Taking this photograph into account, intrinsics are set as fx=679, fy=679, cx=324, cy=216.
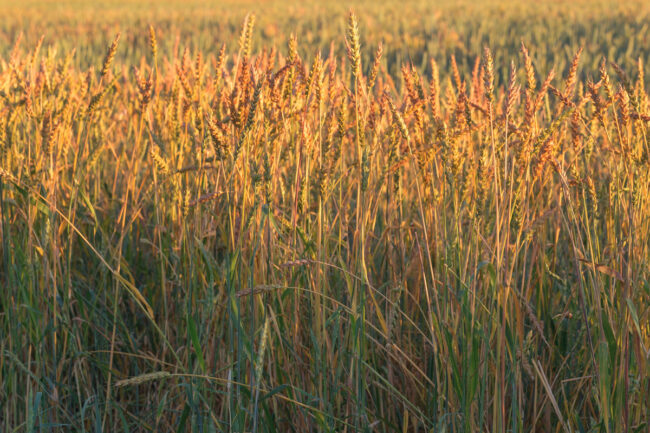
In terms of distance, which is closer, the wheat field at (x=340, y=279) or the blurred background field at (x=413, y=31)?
the wheat field at (x=340, y=279)

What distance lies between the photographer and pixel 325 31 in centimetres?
1074

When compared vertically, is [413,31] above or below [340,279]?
above

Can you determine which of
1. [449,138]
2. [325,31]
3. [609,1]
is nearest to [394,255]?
[449,138]

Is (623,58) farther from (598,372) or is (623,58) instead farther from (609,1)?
(598,372)

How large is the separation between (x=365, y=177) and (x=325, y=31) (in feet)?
32.7

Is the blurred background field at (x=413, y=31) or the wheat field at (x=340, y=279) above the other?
the blurred background field at (x=413, y=31)

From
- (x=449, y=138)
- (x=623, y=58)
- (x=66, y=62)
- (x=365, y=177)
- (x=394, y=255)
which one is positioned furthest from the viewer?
(x=623, y=58)

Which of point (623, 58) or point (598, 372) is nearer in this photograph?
point (598, 372)

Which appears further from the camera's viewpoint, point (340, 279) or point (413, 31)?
point (413, 31)

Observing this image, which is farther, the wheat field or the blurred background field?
the blurred background field

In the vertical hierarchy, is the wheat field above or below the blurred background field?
below

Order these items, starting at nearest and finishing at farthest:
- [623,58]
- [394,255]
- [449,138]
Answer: [449,138]
[394,255]
[623,58]

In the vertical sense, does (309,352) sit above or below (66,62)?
below

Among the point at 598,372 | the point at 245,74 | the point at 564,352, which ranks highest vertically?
the point at 245,74
